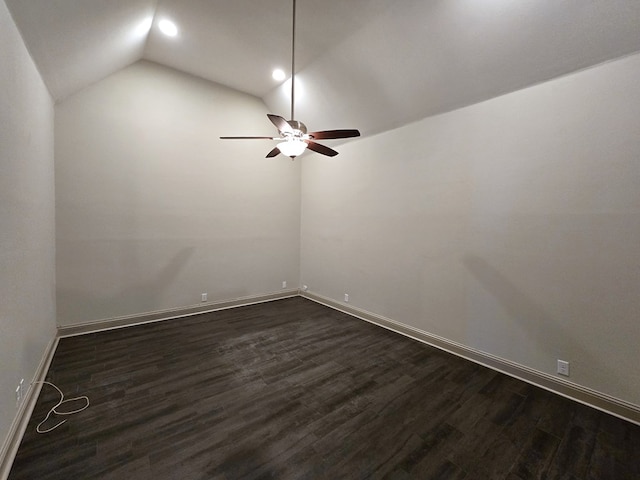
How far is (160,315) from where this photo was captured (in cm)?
421

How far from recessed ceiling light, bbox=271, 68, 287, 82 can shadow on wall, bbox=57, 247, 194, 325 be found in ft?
10.1

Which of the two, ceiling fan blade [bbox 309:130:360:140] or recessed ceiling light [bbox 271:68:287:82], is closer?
ceiling fan blade [bbox 309:130:360:140]

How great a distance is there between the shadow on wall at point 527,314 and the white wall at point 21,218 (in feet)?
13.4

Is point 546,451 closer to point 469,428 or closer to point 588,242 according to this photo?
point 469,428

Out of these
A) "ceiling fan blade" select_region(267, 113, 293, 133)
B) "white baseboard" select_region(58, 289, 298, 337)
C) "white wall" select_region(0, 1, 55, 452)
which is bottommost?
"white baseboard" select_region(58, 289, 298, 337)

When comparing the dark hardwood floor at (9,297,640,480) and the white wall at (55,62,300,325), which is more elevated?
the white wall at (55,62,300,325)

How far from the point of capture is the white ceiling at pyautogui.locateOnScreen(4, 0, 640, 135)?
7.14ft

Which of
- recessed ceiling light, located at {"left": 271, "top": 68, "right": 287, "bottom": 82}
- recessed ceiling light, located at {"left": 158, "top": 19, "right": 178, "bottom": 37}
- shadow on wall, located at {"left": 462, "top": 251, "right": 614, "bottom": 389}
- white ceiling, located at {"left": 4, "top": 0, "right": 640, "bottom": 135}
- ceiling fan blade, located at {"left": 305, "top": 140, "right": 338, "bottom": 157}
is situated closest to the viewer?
white ceiling, located at {"left": 4, "top": 0, "right": 640, "bottom": 135}

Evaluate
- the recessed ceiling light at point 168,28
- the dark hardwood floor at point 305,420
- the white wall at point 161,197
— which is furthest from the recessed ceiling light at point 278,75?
the dark hardwood floor at point 305,420

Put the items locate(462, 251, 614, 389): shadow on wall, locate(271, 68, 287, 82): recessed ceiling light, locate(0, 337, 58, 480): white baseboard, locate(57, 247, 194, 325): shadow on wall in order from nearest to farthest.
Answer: locate(0, 337, 58, 480): white baseboard < locate(462, 251, 614, 389): shadow on wall < locate(57, 247, 194, 325): shadow on wall < locate(271, 68, 287, 82): recessed ceiling light

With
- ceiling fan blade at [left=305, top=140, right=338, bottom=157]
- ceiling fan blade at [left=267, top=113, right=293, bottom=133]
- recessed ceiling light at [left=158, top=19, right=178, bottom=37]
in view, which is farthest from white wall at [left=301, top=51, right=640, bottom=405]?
recessed ceiling light at [left=158, top=19, right=178, bottom=37]

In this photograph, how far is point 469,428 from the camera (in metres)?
2.08

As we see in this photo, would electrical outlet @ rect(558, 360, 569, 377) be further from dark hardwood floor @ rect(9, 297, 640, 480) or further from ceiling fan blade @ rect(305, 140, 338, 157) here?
ceiling fan blade @ rect(305, 140, 338, 157)

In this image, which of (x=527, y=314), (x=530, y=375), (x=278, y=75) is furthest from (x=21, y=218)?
(x=530, y=375)
